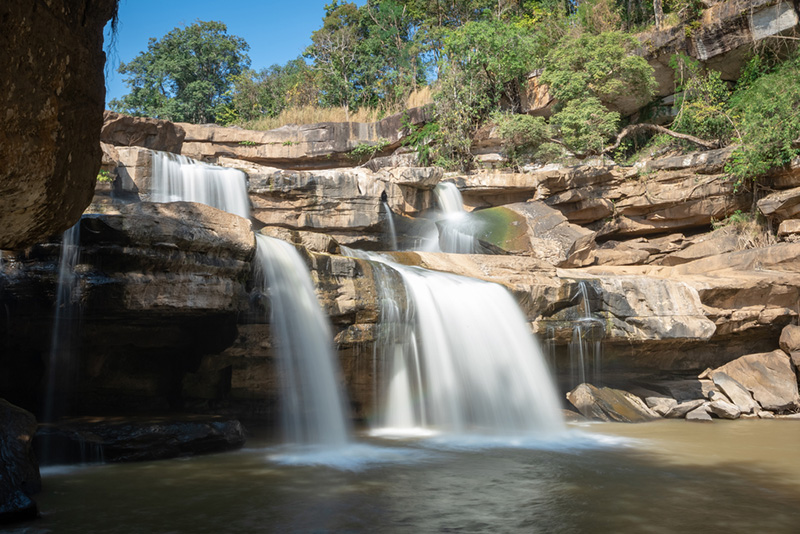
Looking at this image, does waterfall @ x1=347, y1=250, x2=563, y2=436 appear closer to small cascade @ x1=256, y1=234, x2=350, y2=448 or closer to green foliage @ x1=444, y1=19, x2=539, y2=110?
small cascade @ x1=256, y1=234, x2=350, y2=448

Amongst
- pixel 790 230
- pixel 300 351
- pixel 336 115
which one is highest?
pixel 336 115

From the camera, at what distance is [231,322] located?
766 cm

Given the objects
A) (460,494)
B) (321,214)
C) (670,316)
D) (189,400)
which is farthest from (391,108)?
(460,494)

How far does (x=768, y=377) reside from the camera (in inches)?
419

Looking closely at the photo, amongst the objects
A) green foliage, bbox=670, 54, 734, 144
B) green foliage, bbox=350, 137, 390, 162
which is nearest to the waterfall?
green foliage, bbox=670, 54, 734, 144

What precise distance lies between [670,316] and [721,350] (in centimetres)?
200

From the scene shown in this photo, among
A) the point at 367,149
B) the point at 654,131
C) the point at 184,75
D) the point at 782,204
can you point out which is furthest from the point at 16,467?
the point at 184,75

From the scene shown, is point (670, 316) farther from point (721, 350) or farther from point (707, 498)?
point (707, 498)

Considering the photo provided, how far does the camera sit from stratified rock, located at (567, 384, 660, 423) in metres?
9.85

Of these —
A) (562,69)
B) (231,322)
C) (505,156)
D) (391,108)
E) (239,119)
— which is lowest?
(231,322)

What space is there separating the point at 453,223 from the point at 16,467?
37.3 feet

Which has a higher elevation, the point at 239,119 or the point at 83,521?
the point at 239,119

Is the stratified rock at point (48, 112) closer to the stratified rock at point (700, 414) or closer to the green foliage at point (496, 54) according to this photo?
the stratified rock at point (700, 414)

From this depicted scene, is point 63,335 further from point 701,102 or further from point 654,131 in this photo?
point 654,131
